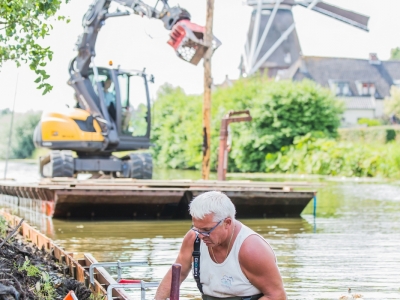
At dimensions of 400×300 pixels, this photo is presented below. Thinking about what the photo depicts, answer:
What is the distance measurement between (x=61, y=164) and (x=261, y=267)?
52.4 ft

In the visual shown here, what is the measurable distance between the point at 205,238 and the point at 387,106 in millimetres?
67949

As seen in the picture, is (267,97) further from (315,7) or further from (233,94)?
(315,7)

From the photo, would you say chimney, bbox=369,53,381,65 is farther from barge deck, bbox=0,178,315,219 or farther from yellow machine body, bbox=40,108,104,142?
barge deck, bbox=0,178,315,219

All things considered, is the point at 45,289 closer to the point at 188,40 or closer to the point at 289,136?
the point at 188,40

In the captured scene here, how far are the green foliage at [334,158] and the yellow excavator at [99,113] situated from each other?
16909mm

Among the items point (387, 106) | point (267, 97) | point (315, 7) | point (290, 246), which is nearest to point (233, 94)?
point (267, 97)

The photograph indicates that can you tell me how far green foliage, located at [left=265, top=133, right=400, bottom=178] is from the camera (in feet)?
120

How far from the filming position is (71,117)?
21.2 meters

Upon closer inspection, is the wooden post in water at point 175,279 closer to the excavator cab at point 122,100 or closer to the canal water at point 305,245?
the canal water at point 305,245

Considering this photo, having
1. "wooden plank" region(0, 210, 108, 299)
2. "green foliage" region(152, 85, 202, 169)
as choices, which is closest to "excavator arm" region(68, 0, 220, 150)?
"wooden plank" region(0, 210, 108, 299)

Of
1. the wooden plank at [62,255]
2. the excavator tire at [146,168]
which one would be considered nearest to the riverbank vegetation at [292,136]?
the excavator tire at [146,168]

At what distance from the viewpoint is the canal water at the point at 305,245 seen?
9148 mm

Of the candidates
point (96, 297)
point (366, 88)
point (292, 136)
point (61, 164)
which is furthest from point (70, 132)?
point (366, 88)

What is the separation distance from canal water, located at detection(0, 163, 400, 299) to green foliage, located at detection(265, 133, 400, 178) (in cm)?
1686
